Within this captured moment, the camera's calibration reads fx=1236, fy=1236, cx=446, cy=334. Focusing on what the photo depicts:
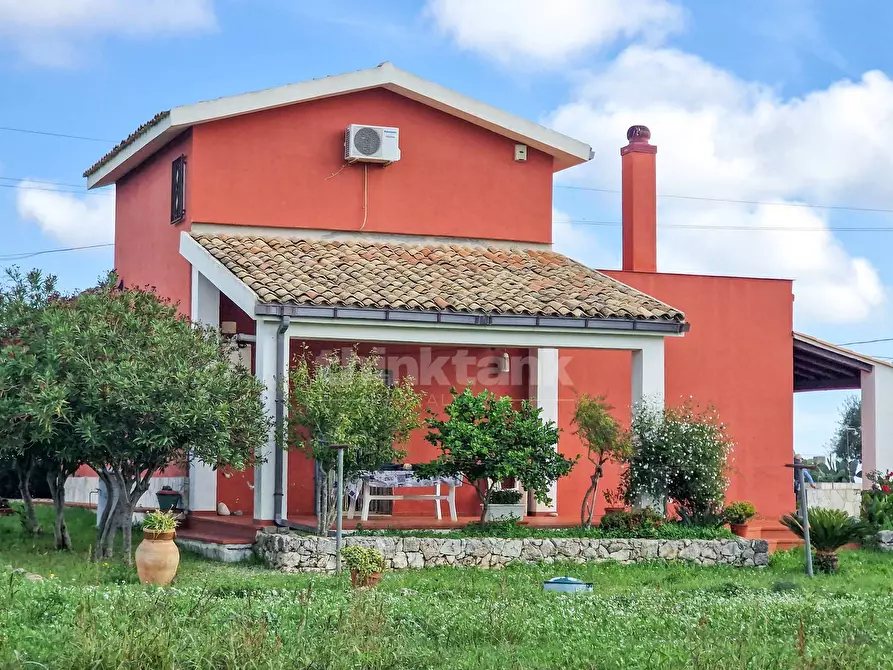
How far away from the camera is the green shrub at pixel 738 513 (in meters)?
17.5

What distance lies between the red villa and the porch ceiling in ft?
0.20

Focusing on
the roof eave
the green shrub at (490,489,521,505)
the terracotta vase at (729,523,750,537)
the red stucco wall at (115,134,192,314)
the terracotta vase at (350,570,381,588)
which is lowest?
the terracotta vase at (350,570,381,588)

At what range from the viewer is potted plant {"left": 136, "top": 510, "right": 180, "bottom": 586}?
13.1 meters

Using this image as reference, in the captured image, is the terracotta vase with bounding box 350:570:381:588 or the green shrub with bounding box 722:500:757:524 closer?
the terracotta vase with bounding box 350:570:381:588

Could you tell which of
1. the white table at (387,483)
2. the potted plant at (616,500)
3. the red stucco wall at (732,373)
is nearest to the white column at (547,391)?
the red stucco wall at (732,373)

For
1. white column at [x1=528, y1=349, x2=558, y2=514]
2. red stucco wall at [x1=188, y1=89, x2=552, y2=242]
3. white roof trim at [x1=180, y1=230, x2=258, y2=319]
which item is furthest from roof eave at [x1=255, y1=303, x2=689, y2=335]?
red stucco wall at [x1=188, y1=89, x2=552, y2=242]

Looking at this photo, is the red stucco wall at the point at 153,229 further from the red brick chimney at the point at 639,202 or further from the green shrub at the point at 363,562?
the red brick chimney at the point at 639,202

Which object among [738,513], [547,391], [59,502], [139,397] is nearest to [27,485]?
[59,502]

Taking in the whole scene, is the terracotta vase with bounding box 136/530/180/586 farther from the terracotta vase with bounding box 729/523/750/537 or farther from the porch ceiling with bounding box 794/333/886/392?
the porch ceiling with bounding box 794/333/886/392

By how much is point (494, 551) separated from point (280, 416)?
3.25 m

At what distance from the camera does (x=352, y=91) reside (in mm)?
19594

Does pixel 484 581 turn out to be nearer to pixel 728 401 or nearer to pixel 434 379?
pixel 434 379

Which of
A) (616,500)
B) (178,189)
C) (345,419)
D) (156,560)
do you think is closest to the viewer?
(156,560)

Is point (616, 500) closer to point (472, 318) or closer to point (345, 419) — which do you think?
point (472, 318)
